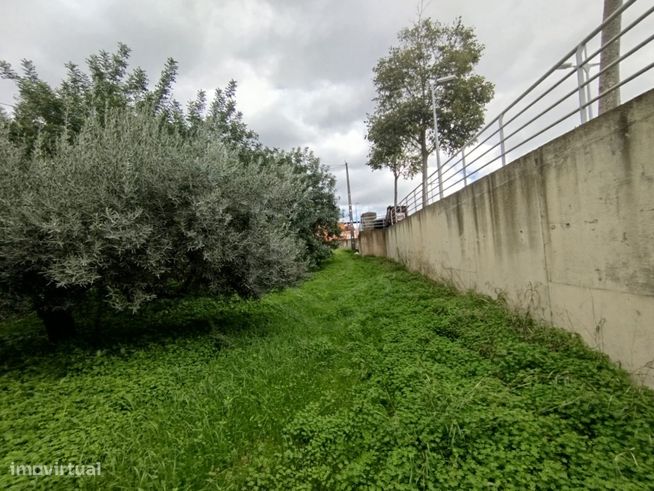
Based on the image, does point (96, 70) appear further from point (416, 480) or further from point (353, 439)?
point (416, 480)

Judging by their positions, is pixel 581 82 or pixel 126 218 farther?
pixel 126 218

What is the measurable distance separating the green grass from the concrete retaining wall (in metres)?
0.29

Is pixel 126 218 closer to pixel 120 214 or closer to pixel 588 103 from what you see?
pixel 120 214

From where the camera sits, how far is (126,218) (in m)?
3.65

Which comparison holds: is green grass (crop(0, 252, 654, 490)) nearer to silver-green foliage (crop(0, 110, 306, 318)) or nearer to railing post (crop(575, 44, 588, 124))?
silver-green foliage (crop(0, 110, 306, 318))

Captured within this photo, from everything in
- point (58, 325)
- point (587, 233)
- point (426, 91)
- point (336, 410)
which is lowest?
point (336, 410)

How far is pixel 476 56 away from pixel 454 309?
15.1 meters

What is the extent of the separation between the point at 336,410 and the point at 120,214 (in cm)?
330

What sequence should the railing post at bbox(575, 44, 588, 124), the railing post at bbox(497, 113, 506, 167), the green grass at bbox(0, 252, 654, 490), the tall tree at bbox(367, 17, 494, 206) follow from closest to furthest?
the green grass at bbox(0, 252, 654, 490)
the railing post at bbox(575, 44, 588, 124)
the railing post at bbox(497, 113, 506, 167)
the tall tree at bbox(367, 17, 494, 206)

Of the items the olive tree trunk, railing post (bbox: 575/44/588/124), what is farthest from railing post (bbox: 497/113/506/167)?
the olive tree trunk

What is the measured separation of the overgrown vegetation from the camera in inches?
137

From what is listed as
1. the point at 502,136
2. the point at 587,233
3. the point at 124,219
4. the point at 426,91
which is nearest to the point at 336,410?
the point at 587,233

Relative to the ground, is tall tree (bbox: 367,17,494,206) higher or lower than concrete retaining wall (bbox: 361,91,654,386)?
higher

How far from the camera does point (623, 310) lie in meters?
2.48
